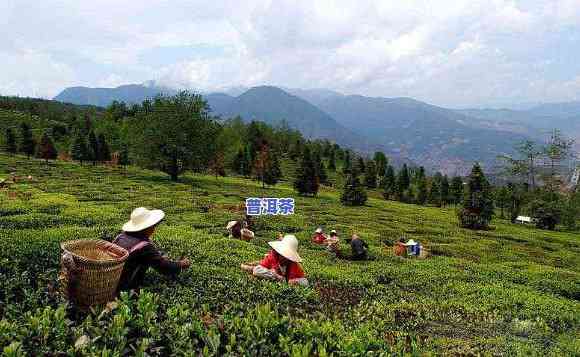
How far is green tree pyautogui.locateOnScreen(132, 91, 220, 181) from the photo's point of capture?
54750mm

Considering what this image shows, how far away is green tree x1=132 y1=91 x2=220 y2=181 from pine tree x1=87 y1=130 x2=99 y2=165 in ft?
45.3

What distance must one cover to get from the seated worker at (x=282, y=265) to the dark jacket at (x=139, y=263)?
247cm

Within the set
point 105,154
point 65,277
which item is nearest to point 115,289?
point 65,277

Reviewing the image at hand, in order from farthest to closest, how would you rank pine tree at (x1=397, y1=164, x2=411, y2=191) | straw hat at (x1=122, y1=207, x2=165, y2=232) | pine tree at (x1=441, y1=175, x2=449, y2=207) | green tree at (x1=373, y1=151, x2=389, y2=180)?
1. green tree at (x1=373, y1=151, x2=389, y2=180)
2. pine tree at (x1=397, y1=164, x2=411, y2=191)
3. pine tree at (x1=441, y1=175, x2=449, y2=207)
4. straw hat at (x1=122, y1=207, x2=165, y2=232)

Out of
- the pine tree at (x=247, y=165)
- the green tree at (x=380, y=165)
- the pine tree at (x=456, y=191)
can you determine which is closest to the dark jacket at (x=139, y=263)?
the pine tree at (x=247, y=165)

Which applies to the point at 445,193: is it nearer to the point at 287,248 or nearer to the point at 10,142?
the point at 10,142

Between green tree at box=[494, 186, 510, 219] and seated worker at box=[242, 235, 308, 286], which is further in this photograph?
green tree at box=[494, 186, 510, 219]

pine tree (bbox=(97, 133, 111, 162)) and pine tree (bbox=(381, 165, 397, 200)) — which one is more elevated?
pine tree (bbox=(97, 133, 111, 162))

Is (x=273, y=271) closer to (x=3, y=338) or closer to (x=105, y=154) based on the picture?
(x=3, y=338)

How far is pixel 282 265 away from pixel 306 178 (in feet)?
148

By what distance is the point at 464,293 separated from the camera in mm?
13953

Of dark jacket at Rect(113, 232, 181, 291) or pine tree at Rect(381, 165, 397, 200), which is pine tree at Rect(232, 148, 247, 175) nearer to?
pine tree at Rect(381, 165, 397, 200)

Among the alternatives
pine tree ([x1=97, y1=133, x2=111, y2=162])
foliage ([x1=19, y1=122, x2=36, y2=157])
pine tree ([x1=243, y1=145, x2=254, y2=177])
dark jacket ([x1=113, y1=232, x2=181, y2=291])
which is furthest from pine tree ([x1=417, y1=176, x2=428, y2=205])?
dark jacket ([x1=113, y1=232, x2=181, y2=291])

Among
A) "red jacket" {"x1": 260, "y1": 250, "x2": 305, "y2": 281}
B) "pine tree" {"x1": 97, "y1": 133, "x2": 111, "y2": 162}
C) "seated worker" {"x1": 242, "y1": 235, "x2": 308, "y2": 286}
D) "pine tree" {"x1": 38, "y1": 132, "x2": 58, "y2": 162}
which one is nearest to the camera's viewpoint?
"seated worker" {"x1": 242, "y1": 235, "x2": 308, "y2": 286}
